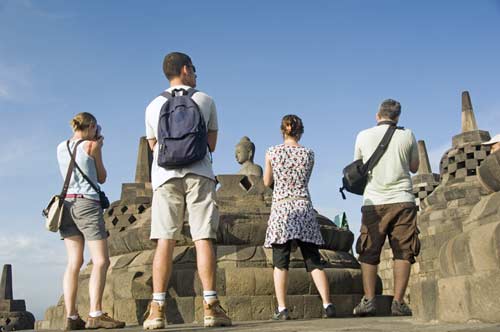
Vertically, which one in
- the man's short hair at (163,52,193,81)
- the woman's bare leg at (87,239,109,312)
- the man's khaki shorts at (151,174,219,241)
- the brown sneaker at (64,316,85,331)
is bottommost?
the brown sneaker at (64,316,85,331)

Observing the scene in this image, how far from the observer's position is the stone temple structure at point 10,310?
A: 879 inches

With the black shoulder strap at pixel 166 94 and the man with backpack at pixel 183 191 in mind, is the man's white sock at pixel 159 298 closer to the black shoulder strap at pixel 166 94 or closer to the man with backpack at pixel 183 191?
the man with backpack at pixel 183 191

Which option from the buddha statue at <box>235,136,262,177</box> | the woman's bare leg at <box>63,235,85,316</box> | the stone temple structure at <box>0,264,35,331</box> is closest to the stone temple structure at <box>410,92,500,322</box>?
the woman's bare leg at <box>63,235,85,316</box>

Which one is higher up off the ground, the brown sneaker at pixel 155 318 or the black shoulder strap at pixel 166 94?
the black shoulder strap at pixel 166 94

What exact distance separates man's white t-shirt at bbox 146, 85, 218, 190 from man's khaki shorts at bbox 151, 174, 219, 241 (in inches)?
1.6

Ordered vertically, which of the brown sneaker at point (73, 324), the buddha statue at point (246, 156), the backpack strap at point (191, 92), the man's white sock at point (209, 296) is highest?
the buddha statue at point (246, 156)

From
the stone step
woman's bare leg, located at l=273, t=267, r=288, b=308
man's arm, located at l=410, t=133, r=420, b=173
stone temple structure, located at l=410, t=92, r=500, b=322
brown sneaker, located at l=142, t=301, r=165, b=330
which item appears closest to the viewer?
stone temple structure, located at l=410, t=92, r=500, b=322

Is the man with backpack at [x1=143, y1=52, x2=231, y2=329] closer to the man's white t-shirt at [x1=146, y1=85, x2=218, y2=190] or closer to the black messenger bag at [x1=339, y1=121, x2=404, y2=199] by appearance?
the man's white t-shirt at [x1=146, y1=85, x2=218, y2=190]

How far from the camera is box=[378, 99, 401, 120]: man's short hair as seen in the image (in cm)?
568

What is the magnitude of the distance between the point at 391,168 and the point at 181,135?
1.99m

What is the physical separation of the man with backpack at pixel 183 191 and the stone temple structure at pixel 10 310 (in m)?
19.3

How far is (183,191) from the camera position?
175 inches

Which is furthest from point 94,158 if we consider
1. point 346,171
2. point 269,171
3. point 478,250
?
point 478,250

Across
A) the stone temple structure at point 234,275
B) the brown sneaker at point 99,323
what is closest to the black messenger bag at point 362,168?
the stone temple structure at point 234,275
